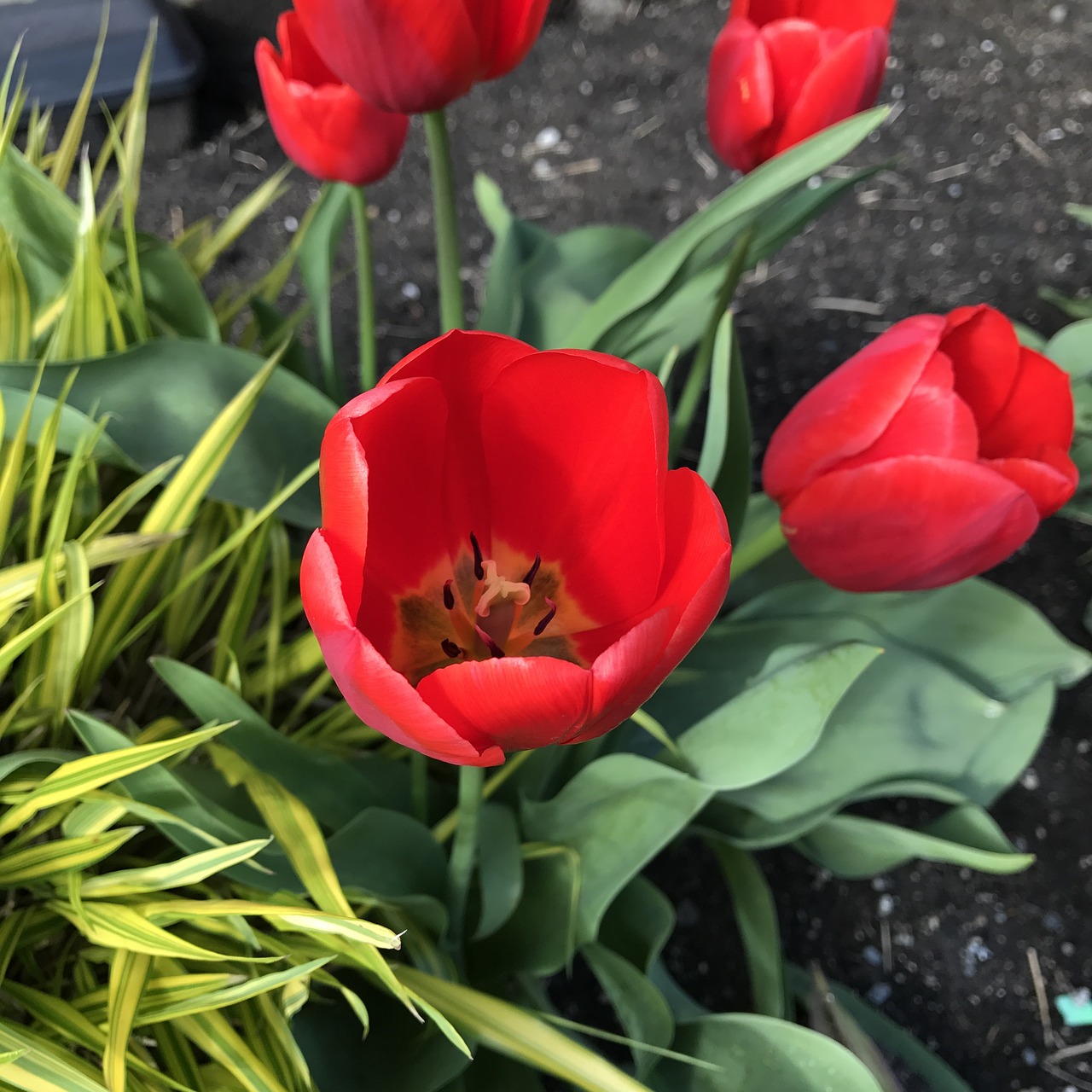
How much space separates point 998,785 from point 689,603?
1.63 ft

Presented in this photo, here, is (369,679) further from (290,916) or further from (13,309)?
(13,309)

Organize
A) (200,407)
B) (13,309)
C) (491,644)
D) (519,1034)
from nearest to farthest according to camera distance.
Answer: (491,644), (519,1034), (200,407), (13,309)

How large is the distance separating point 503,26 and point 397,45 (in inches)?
2.5

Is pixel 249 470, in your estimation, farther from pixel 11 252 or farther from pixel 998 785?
pixel 998 785

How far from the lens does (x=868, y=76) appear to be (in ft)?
1.89

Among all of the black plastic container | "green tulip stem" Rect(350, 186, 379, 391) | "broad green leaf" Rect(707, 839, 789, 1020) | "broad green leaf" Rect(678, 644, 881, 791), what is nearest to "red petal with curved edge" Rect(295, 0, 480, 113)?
"green tulip stem" Rect(350, 186, 379, 391)

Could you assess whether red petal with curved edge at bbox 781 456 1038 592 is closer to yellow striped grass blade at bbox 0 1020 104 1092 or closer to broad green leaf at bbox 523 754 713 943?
broad green leaf at bbox 523 754 713 943

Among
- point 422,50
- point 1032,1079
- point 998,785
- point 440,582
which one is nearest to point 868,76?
point 422,50

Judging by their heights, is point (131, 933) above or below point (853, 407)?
below

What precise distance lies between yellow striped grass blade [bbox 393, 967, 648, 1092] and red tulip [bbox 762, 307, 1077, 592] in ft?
0.96

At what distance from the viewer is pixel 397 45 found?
1.46 feet

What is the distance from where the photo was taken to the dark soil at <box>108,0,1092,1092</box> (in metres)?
0.90

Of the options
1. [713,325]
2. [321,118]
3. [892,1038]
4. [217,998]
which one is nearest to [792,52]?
[713,325]

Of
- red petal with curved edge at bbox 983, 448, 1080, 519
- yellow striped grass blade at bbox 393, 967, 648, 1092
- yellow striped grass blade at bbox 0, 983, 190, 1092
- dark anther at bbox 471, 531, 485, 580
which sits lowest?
yellow striped grass blade at bbox 0, 983, 190, 1092
